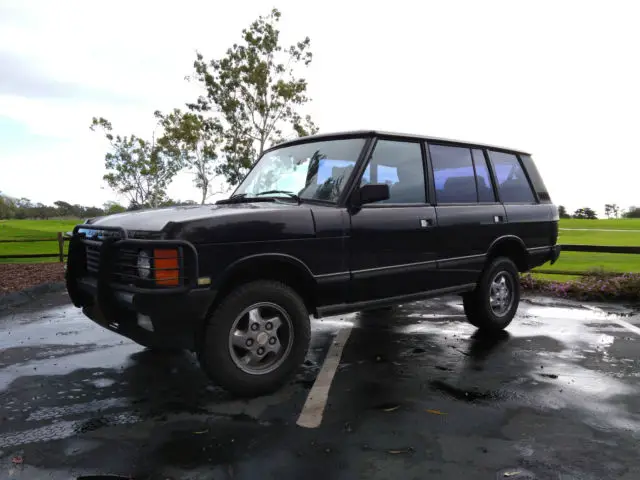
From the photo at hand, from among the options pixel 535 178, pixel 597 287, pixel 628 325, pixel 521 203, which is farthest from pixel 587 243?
pixel 521 203

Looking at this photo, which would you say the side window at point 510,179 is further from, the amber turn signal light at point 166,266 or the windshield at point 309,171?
the amber turn signal light at point 166,266

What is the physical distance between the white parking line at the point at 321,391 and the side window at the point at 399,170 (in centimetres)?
161

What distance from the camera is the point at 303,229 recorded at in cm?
369

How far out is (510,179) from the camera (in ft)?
19.1

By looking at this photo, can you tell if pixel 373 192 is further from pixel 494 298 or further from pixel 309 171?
pixel 494 298

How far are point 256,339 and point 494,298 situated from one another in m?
3.27

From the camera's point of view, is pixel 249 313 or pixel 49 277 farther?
pixel 49 277

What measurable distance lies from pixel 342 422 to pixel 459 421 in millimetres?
775

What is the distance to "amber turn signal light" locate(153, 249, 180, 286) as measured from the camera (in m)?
3.14

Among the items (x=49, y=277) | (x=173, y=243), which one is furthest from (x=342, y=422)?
(x=49, y=277)

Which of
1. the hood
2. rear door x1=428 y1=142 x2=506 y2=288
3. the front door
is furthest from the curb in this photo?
rear door x1=428 y1=142 x2=506 y2=288

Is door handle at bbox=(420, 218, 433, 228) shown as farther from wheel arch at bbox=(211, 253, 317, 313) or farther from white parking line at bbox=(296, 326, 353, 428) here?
Result: white parking line at bbox=(296, 326, 353, 428)

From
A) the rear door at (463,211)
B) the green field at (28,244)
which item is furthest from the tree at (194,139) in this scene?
the rear door at (463,211)

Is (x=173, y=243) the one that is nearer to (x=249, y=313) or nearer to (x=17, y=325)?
(x=249, y=313)
